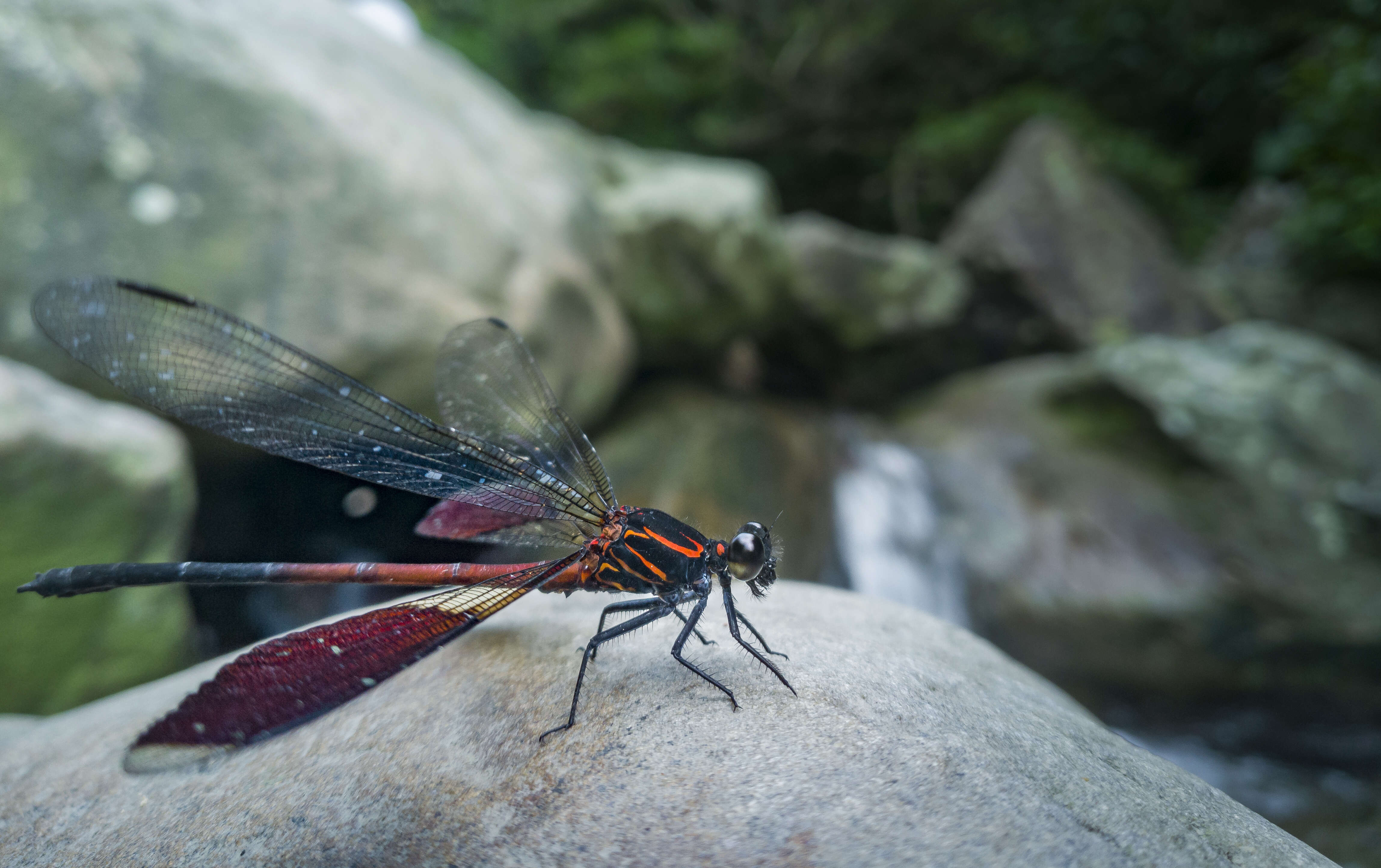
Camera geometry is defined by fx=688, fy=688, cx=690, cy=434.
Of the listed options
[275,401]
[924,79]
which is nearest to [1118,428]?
[275,401]

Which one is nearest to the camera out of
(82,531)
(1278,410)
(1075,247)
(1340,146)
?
(82,531)

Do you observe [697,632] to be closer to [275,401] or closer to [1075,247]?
[275,401]

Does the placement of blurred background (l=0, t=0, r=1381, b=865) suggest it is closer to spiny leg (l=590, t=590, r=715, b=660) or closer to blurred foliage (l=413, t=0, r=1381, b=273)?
blurred foliage (l=413, t=0, r=1381, b=273)

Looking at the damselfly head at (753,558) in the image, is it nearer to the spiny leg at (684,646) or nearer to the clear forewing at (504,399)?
the spiny leg at (684,646)

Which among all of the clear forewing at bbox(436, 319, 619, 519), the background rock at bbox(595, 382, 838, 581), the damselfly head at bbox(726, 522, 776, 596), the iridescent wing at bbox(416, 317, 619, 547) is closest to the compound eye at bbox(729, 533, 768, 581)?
the damselfly head at bbox(726, 522, 776, 596)

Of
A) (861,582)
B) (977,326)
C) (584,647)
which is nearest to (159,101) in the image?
(584,647)

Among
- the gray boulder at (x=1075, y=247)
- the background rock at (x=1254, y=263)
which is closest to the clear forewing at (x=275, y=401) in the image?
the gray boulder at (x=1075, y=247)
